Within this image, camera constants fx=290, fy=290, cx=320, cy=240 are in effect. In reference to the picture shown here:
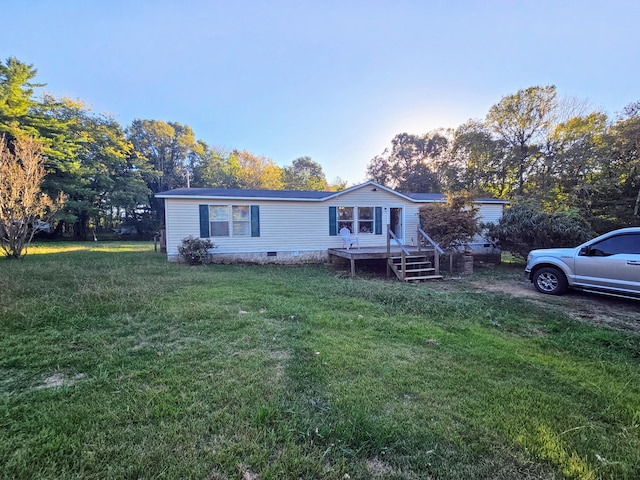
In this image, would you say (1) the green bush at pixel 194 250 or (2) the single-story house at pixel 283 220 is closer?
(1) the green bush at pixel 194 250

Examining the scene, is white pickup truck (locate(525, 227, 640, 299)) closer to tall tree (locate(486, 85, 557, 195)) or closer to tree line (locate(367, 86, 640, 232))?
tree line (locate(367, 86, 640, 232))

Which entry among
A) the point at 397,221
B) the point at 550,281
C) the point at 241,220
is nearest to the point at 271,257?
the point at 241,220

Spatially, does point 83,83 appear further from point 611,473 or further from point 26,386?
point 611,473

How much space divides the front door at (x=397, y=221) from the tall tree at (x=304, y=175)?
25434mm

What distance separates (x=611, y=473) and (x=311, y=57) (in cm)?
1362

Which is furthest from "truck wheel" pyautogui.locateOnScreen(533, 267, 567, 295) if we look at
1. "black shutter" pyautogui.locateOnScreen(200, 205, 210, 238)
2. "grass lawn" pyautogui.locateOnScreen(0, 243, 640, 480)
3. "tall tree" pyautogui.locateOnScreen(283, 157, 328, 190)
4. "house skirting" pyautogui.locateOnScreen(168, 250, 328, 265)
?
"tall tree" pyautogui.locateOnScreen(283, 157, 328, 190)

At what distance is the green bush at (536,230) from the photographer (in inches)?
367

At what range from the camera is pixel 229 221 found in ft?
34.0

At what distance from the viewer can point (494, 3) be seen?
26.7ft

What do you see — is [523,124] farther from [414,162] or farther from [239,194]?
[239,194]

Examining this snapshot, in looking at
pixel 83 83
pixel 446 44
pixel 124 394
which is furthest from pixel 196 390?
pixel 83 83

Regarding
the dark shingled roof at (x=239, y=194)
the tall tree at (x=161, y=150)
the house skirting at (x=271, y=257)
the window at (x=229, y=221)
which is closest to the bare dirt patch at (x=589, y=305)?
the house skirting at (x=271, y=257)

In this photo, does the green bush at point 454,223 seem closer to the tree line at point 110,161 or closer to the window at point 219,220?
the window at point 219,220

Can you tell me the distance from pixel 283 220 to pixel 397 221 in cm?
480
